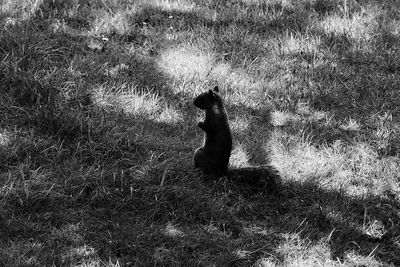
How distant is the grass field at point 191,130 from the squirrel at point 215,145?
0.15 m

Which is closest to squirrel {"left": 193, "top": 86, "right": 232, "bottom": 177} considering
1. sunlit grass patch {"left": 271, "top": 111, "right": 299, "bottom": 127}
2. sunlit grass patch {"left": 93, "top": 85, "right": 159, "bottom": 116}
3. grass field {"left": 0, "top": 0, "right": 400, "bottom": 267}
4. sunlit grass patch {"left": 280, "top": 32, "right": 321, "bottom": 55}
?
grass field {"left": 0, "top": 0, "right": 400, "bottom": 267}

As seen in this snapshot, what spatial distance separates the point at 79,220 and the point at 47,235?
0.26m

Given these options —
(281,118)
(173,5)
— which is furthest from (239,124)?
(173,5)

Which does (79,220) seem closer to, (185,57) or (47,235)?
(47,235)

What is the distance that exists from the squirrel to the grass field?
0.15 m

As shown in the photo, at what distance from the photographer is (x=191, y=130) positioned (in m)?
5.43

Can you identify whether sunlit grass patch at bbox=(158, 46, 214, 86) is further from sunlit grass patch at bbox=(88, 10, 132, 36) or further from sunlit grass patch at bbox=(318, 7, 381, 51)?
sunlit grass patch at bbox=(318, 7, 381, 51)

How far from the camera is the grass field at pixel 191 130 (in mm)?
4266

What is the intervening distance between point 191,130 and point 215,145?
2.71 ft

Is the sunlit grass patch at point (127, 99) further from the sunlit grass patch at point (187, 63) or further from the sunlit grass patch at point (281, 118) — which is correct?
the sunlit grass patch at point (281, 118)

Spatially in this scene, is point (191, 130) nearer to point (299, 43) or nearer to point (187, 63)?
point (187, 63)

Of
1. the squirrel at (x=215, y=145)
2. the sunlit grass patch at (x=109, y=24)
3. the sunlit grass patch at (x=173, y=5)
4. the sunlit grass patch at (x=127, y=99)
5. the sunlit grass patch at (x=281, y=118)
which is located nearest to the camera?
the squirrel at (x=215, y=145)

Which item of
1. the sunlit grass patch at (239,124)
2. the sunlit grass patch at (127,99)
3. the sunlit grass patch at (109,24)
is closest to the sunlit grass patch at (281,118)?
the sunlit grass patch at (239,124)

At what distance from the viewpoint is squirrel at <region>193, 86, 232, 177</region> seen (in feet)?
15.2
